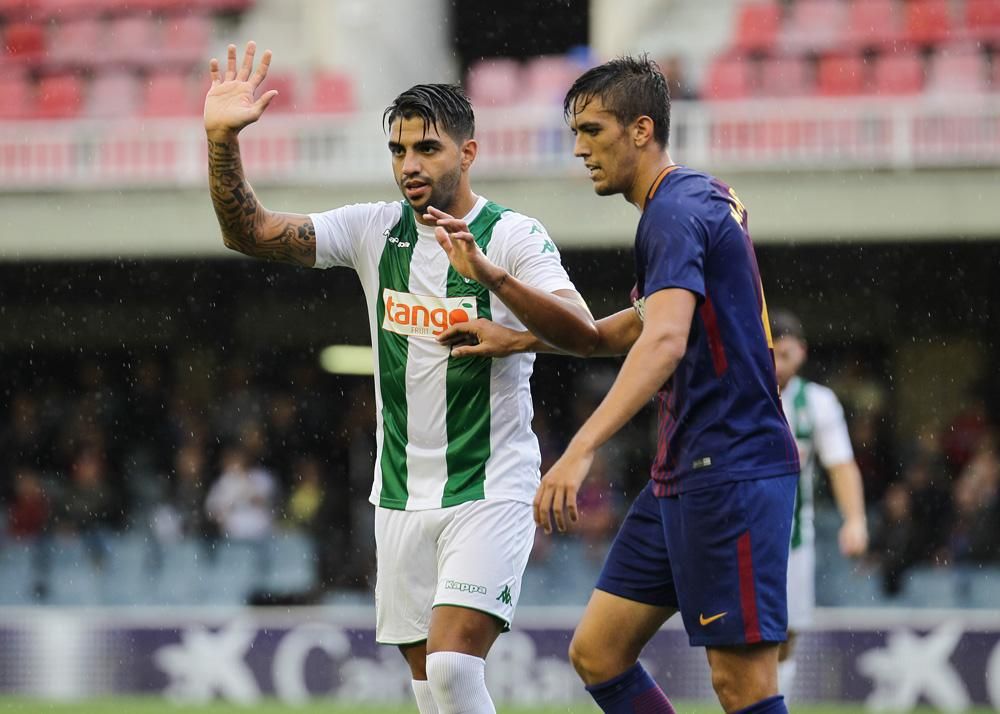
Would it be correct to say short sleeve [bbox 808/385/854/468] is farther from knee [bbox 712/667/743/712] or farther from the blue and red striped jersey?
knee [bbox 712/667/743/712]

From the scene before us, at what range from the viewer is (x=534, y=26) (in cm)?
2188

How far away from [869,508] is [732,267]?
31.8 ft

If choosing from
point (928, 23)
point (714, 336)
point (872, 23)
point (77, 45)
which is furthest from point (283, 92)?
point (714, 336)

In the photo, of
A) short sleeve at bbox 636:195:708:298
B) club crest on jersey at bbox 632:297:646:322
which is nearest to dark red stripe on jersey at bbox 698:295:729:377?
short sleeve at bbox 636:195:708:298

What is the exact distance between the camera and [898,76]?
15633 mm

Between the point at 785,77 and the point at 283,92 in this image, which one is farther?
the point at 283,92

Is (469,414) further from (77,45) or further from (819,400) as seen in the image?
(77,45)

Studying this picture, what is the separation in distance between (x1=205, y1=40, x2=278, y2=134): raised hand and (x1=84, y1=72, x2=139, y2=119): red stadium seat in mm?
12668

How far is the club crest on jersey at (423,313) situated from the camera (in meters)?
5.32

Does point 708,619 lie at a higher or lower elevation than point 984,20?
lower

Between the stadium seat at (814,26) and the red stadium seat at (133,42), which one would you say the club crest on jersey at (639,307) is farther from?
the red stadium seat at (133,42)

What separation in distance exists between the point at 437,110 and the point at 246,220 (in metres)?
0.72

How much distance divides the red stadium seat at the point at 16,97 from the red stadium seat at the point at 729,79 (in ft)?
24.1

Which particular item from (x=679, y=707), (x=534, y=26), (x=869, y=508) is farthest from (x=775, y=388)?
(x=534, y=26)
